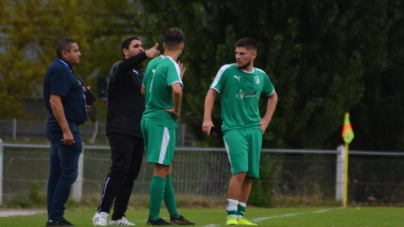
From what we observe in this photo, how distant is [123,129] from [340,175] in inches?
338

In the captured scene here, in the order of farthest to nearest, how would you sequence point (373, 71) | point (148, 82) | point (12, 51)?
point (12, 51) < point (373, 71) < point (148, 82)

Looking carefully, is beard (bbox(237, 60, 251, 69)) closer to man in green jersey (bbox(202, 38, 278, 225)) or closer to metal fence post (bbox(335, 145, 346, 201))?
man in green jersey (bbox(202, 38, 278, 225))

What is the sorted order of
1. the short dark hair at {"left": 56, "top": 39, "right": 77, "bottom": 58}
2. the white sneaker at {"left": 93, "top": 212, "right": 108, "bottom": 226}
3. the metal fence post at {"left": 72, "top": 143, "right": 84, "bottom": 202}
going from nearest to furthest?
the white sneaker at {"left": 93, "top": 212, "right": 108, "bottom": 226} → the short dark hair at {"left": 56, "top": 39, "right": 77, "bottom": 58} → the metal fence post at {"left": 72, "top": 143, "right": 84, "bottom": 202}

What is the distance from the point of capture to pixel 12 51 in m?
28.8

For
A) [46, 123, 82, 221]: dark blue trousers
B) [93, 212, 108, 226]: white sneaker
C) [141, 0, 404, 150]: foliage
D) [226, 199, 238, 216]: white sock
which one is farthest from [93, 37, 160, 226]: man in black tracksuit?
[141, 0, 404, 150]: foliage

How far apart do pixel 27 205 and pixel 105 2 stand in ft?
66.8

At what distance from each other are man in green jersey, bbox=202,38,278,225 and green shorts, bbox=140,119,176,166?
63 cm

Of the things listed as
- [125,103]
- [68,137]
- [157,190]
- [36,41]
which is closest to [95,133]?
[36,41]

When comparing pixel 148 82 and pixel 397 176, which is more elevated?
pixel 148 82

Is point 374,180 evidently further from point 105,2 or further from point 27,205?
point 105,2

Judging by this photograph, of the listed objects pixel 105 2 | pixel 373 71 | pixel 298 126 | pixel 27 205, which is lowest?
pixel 27 205

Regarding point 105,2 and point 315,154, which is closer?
point 315,154

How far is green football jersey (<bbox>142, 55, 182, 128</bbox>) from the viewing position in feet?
22.6

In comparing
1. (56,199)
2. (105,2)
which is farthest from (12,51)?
(56,199)
